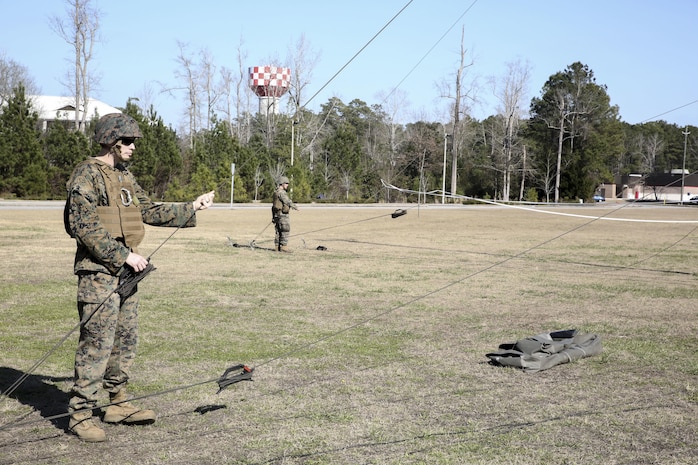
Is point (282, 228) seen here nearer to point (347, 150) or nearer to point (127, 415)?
point (127, 415)

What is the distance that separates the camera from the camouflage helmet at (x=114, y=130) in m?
5.33

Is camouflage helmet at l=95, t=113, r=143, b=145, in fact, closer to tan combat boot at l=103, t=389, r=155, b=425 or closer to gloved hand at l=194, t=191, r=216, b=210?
gloved hand at l=194, t=191, r=216, b=210

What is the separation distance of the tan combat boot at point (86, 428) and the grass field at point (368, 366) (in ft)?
0.25

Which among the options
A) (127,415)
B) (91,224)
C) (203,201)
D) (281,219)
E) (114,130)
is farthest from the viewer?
(281,219)

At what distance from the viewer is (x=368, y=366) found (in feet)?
24.3

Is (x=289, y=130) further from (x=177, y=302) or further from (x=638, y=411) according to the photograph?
(x=638, y=411)

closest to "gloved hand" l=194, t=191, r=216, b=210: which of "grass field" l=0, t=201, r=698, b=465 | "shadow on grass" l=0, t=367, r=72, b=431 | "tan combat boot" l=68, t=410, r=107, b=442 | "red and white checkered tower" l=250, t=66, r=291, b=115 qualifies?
"grass field" l=0, t=201, r=698, b=465

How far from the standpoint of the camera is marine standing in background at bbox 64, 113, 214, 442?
512cm

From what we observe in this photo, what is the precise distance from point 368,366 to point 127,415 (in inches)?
106

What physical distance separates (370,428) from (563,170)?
76.5 metres

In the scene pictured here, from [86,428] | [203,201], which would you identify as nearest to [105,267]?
[203,201]

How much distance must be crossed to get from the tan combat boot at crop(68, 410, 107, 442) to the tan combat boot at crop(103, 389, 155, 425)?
0.26 metres

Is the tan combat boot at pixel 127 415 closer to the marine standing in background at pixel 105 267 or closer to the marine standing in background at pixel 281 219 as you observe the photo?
the marine standing in background at pixel 105 267

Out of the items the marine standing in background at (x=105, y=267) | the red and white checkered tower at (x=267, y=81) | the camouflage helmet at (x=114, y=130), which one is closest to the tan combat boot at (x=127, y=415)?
the marine standing in background at (x=105, y=267)
